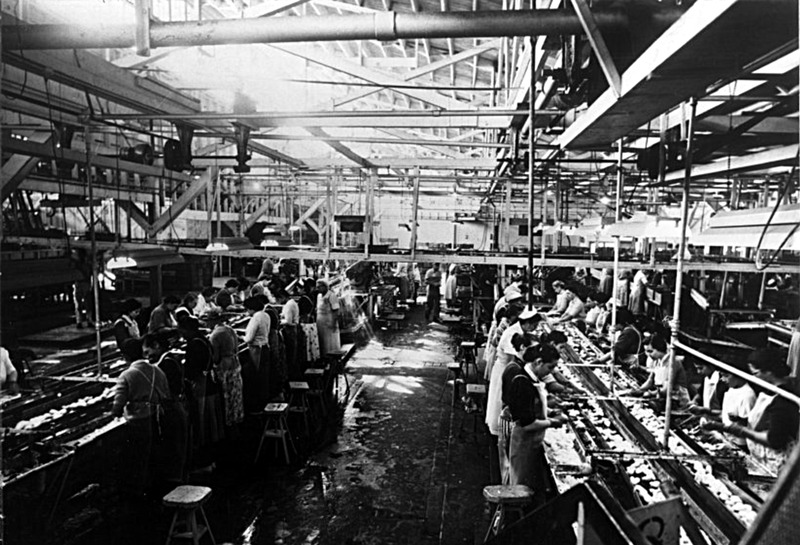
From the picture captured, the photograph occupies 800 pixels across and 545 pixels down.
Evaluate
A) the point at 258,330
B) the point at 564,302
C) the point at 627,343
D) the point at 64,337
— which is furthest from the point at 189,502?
the point at 564,302

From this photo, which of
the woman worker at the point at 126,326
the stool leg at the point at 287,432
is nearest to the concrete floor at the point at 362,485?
the stool leg at the point at 287,432

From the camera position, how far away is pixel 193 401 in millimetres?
7910

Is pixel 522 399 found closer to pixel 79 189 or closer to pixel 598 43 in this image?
pixel 598 43

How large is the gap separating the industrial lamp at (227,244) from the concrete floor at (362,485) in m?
3.00

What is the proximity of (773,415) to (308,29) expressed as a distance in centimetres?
453

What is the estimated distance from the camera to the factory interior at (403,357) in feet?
9.99

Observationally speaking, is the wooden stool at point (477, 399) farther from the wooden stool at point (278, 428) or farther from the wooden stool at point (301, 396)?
the wooden stool at point (278, 428)

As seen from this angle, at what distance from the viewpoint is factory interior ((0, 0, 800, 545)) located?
3.04 metres

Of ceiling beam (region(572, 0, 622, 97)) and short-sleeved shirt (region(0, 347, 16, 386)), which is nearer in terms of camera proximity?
ceiling beam (region(572, 0, 622, 97))

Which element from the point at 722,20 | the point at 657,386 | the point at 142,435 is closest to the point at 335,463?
the point at 142,435

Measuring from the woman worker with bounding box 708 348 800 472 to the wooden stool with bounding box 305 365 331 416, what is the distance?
6.31 meters

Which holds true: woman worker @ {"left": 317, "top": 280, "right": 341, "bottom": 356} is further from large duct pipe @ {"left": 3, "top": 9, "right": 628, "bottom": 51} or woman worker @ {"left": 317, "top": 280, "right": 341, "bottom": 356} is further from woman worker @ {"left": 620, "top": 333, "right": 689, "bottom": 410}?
large duct pipe @ {"left": 3, "top": 9, "right": 628, "bottom": 51}

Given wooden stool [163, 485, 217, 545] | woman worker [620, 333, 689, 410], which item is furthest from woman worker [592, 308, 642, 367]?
wooden stool [163, 485, 217, 545]

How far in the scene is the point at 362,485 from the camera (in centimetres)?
733
